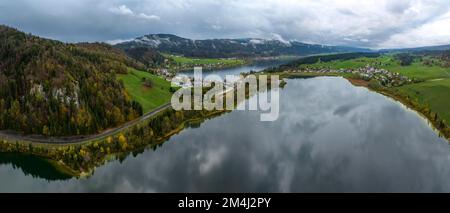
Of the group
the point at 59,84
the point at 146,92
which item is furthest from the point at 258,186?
the point at 146,92

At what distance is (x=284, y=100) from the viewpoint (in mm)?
107188

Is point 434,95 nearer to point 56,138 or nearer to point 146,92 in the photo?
point 146,92

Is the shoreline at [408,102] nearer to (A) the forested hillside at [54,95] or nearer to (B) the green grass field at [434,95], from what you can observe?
(B) the green grass field at [434,95]

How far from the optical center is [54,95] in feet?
245

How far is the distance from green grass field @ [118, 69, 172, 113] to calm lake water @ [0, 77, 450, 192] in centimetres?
2097

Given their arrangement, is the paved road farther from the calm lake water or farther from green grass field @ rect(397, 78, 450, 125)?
green grass field @ rect(397, 78, 450, 125)

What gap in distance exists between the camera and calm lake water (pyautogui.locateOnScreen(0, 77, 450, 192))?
46.8 m

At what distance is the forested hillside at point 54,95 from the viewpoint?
68.6m

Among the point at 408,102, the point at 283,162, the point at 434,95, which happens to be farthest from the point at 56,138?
the point at 434,95

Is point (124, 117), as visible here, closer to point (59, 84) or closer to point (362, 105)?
point (59, 84)

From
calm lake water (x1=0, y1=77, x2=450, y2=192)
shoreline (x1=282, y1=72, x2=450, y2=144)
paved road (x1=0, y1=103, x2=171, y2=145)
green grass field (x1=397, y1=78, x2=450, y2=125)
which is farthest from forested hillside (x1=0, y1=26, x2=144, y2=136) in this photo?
green grass field (x1=397, y1=78, x2=450, y2=125)

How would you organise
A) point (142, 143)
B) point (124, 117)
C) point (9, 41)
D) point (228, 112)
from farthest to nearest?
point (9, 41), point (228, 112), point (124, 117), point (142, 143)

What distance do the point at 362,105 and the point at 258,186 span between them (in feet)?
215

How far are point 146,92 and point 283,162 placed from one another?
56.6 m
